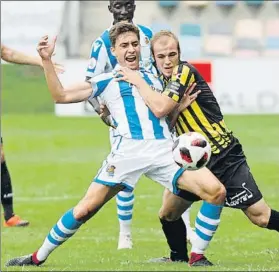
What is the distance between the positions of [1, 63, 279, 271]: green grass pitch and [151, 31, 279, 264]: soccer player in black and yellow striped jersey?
15.8 inches

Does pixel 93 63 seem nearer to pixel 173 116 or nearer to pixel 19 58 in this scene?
pixel 19 58

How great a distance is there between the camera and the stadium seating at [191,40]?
3278cm

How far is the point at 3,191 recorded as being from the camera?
459 inches

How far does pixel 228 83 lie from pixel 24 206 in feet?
43.6

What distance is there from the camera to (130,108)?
27.7 feet

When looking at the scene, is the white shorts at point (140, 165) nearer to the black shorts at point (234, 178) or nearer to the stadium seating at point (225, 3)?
the black shorts at point (234, 178)

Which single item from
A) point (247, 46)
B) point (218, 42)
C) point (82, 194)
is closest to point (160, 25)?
point (218, 42)

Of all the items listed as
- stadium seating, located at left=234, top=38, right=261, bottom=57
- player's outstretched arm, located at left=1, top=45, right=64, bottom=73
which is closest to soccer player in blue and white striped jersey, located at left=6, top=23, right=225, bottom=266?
player's outstretched arm, located at left=1, top=45, right=64, bottom=73

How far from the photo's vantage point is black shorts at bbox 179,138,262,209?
8.30m

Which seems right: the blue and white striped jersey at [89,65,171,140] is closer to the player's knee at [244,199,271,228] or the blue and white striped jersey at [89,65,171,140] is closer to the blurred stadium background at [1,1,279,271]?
the player's knee at [244,199,271,228]

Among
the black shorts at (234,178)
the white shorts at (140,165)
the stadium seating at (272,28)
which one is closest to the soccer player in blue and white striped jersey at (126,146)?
the white shorts at (140,165)

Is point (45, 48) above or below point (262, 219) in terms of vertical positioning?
above

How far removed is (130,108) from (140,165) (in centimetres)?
46

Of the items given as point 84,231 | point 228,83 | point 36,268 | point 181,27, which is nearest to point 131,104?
point 36,268
